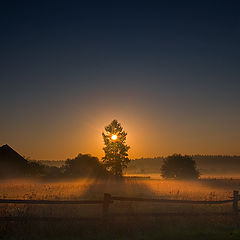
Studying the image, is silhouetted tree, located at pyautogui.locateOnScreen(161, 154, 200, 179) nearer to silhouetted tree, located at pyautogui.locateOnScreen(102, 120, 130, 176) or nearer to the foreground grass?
silhouetted tree, located at pyautogui.locateOnScreen(102, 120, 130, 176)

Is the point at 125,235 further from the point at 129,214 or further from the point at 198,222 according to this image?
the point at 198,222

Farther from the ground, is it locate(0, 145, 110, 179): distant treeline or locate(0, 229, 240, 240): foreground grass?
locate(0, 145, 110, 179): distant treeline

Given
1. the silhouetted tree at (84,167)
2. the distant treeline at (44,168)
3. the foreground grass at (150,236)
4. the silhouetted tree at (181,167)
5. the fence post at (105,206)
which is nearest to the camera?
the foreground grass at (150,236)

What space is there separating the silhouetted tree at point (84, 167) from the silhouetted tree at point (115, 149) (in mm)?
4126

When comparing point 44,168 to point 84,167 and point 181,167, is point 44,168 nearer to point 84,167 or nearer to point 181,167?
point 84,167

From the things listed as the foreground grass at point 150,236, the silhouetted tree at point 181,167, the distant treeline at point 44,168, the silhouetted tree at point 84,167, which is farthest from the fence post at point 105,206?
the silhouetted tree at point 181,167

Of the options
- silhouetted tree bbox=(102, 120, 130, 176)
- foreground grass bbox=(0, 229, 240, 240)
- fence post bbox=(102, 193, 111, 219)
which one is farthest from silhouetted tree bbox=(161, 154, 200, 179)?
fence post bbox=(102, 193, 111, 219)

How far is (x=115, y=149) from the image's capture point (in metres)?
58.2

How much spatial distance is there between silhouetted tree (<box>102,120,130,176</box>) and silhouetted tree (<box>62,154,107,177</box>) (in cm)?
413

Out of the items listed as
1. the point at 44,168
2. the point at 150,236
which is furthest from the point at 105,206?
the point at 44,168

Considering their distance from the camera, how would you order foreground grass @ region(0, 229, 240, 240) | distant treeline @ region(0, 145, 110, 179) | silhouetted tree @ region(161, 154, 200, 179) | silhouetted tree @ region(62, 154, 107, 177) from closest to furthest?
1. foreground grass @ region(0, 229, 240, 240)
2. distant treeline @ region(0, 145, 110, 179)
3. silhouetted tree @ region(62, 154, 107, 177)
4. silhouetted tree @ region(161, 154, 200, 179)

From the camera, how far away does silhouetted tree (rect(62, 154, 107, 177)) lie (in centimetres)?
5200

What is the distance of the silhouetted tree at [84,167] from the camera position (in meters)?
52.0

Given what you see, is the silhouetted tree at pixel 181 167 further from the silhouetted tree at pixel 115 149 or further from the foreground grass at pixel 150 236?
the foreground grass at pixel 150 236
